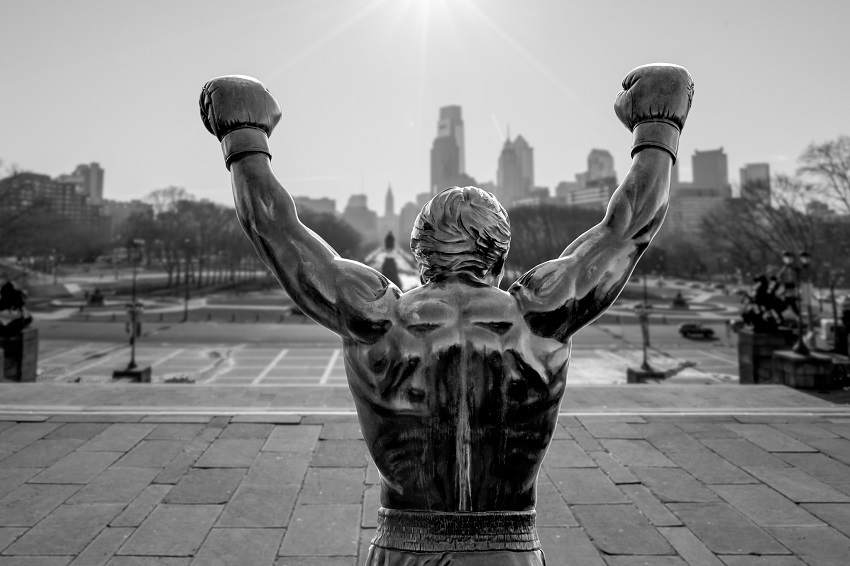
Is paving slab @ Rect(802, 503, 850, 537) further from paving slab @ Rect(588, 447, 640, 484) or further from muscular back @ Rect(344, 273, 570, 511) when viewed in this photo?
muscular back @ Rect(344, 273, 570, 511)

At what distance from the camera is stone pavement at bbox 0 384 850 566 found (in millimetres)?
4055

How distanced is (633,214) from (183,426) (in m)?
6.47

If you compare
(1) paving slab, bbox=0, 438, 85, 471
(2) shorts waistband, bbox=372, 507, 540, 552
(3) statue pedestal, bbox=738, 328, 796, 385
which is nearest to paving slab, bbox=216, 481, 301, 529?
(1) paving slab, bbox=0, 438, 85, 471

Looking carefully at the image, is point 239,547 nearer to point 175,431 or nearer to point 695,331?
point 175,431

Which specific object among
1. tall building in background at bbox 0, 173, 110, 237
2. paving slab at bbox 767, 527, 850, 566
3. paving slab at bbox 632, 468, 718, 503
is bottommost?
paving slab at bbox 767, 527, 850, 566

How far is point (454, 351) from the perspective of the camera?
1293 millimetres

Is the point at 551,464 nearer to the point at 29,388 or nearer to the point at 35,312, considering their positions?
the point at 29,388

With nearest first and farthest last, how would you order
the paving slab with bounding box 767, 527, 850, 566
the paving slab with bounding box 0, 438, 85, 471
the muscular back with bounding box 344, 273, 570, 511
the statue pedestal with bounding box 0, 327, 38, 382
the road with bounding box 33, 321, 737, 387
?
1. the muscular back with bounding box 344, 273, 570, 511
2. the paving slab with bounding box 767, 527, 850, 566
3. the paving slab with bounding box 0, 438, 85, 471
4. the statue pedestal with bounding box 0, 327, 38, 382
5. the road with bounding box 33, 321, 737, 387

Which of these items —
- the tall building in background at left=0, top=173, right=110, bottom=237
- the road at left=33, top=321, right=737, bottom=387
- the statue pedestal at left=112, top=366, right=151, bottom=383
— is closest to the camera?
the statue pedestal at left=112, top=366, right=151, bottom=383

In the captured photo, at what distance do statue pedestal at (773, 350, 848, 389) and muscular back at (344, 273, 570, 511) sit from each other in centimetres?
1129

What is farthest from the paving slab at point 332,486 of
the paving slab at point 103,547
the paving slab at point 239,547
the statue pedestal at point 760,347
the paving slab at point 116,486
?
the statue pedestal at point 760,347

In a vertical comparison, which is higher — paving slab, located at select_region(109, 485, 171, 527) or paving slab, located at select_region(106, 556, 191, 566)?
paving slab, located at select_region(109, 485, 171, 527)

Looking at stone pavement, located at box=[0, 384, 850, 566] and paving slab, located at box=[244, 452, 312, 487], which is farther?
paving slab, located at box=[244, 452, 312, 487]

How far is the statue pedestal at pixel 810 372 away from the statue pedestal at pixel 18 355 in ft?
53.8
